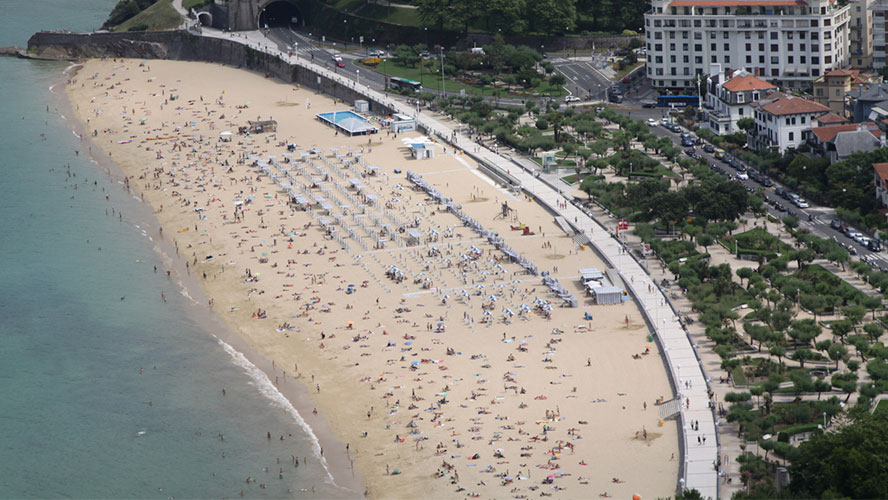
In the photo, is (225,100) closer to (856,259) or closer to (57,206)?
(57,206)

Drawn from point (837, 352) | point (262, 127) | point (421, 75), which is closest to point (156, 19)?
point (421, 75)

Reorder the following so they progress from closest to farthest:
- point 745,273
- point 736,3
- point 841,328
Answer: point 841,328 → point 745,273 → point 736,3

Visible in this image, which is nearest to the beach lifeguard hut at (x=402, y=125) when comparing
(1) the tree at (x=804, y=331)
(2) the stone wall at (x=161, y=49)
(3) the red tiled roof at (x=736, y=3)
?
(2) the stone wall at (x=161, y=49)

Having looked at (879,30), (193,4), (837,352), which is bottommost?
(837,352)

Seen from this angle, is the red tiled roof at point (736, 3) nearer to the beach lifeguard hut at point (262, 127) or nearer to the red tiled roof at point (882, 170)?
the red tiled roof at point (882, 170)

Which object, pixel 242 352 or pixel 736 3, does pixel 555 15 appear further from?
pixel 242 352

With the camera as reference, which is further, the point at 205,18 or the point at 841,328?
the point at 205,18

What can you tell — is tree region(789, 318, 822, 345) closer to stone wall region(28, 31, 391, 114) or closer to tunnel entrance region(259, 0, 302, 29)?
stone wall region(28, 31, 391, 114)
